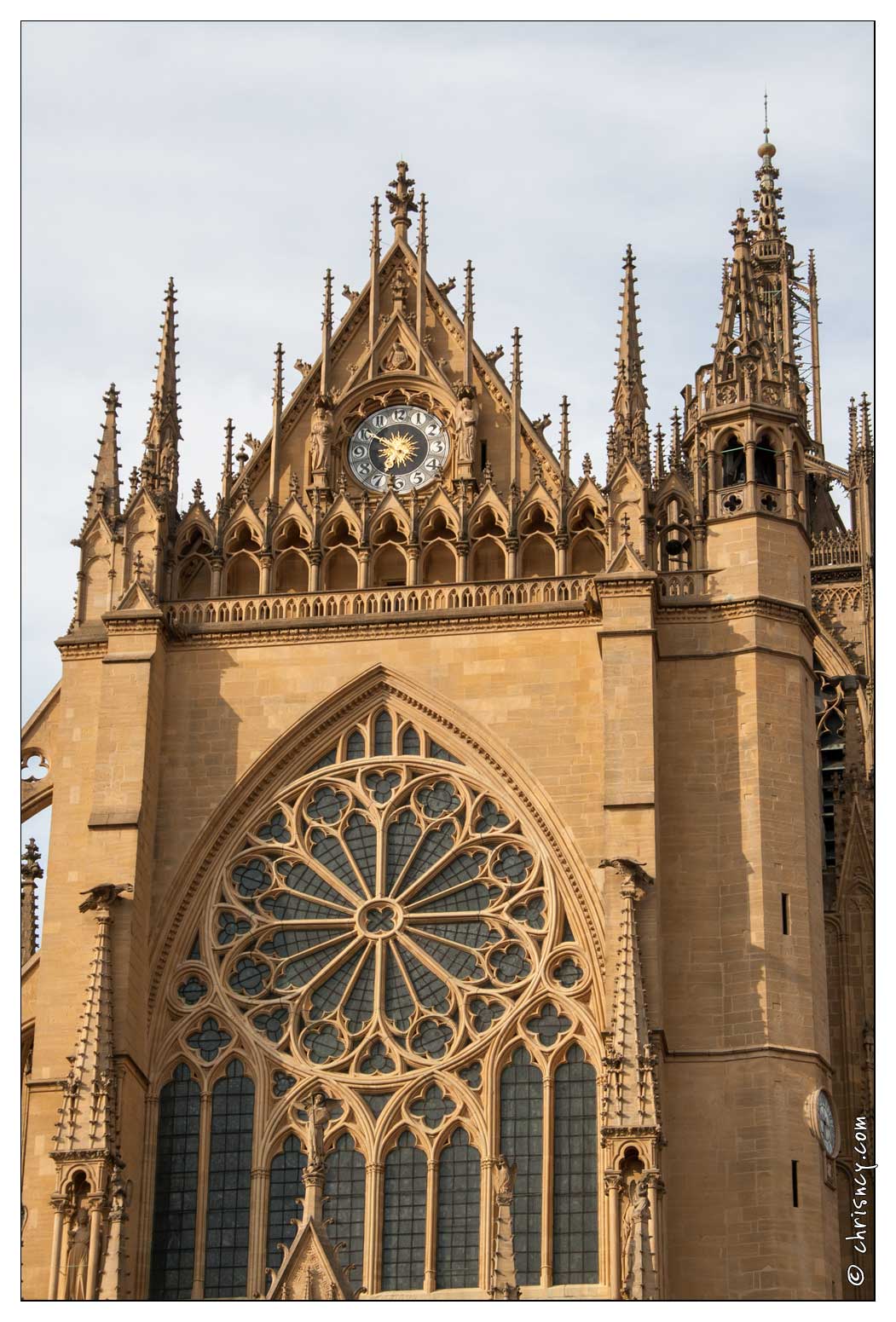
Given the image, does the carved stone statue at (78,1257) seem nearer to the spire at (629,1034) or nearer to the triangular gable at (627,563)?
the spire at (629,1034)

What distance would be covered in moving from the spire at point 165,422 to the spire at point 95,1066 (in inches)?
222

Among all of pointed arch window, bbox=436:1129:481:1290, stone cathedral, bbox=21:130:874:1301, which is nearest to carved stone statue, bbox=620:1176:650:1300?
stone cathedral, bbox=21:130:874:1301

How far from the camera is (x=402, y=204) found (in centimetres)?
4100

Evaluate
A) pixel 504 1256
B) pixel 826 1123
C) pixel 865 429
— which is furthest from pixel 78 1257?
pixel 865 429

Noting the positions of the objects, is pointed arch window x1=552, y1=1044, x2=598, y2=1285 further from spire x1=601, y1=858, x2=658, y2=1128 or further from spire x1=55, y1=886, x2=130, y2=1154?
spire x1=55, y1=886, x2=130, y2=1154

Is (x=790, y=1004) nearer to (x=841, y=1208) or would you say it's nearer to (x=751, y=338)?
(x=841, y=1208)

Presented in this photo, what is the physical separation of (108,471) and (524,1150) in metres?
9.74

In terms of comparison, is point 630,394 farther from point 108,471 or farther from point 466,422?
point 108,471

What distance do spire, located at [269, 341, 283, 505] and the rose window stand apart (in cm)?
412

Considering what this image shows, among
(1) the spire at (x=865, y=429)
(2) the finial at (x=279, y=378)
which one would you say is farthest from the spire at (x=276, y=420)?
(1) the spire at (x=865, y=429)

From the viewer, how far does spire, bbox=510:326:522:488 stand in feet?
128

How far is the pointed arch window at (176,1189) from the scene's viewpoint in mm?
34781

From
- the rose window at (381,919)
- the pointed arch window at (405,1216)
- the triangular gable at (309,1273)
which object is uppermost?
the rose window at (381,919)

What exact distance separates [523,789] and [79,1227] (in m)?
6.83
